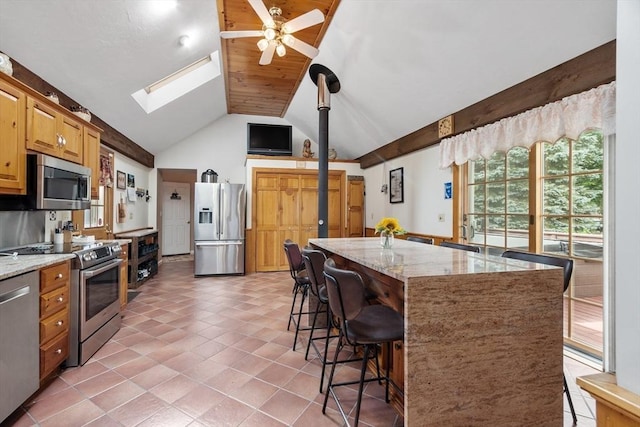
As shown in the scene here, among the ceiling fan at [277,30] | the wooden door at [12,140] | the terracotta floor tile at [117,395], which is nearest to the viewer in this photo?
the terracotta floor tile at [117,395]

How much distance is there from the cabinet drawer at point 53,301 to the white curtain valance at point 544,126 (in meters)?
3.83

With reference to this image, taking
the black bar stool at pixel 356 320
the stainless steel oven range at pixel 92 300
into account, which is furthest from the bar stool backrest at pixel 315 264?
the stainless steel oven range at pixel 92 300

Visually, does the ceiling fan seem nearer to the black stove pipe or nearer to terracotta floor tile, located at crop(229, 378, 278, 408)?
the black stove pipe

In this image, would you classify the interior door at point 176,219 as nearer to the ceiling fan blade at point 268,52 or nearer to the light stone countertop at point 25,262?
the ceiling fan blade at point 268,52

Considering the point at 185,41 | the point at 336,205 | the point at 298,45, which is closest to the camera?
the point at 298,45

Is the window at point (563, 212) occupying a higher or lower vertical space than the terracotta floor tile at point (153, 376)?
higher

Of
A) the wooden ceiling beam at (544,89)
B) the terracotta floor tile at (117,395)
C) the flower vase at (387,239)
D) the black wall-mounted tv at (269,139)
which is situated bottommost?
the terracotta floor tile at (117,395)

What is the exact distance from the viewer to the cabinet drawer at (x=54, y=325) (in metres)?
1.95

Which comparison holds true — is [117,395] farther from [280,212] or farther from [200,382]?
[280,212]

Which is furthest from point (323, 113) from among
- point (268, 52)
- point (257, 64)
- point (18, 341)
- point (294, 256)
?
point (18, 341)

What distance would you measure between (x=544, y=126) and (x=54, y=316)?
3940 mm

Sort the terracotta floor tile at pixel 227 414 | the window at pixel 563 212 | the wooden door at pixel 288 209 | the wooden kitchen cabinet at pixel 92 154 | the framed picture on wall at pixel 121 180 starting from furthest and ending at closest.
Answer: the wooden door at pixel 288 209, the framed picture on wall at pixel 121 180, the wooden kitchen cabinet at pixel 92 154, the window at pixel 563 212, the terracotta floor tile at pixel 227 414

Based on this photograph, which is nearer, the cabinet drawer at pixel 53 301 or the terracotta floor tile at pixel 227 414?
the terracotta floor tile at pixel 227 414

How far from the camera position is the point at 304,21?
2.84 meters
